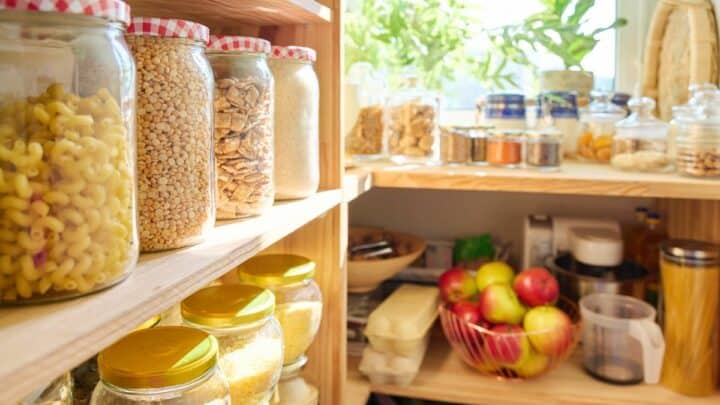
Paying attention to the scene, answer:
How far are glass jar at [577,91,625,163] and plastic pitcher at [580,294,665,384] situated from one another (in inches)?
13.1

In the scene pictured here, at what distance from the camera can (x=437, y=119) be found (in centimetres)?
144

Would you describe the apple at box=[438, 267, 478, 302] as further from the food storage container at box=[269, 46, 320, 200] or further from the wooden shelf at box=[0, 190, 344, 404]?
the wooden shelf at box=[0, 190, 344, 404]

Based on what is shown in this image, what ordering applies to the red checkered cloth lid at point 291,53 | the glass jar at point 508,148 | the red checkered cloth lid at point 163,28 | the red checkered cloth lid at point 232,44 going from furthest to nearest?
the glass jar at point 508,148 < the red checkered cloth lid at point 291,53 < the red checkered cloth lid at point 232,44 < the red checkered cloth lid at point 163,28

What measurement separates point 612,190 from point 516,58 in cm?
57

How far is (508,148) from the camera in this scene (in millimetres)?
1312

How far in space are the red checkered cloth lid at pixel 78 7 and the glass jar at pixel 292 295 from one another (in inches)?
18.6

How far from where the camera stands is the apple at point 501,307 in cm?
126

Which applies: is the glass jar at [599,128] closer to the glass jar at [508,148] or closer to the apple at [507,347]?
the glass jar at [508,148]

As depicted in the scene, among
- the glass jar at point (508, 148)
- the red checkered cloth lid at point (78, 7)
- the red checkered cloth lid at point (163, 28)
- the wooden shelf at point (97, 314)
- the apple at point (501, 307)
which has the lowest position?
the apple at point (501, 307)

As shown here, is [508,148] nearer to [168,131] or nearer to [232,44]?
[232,44]

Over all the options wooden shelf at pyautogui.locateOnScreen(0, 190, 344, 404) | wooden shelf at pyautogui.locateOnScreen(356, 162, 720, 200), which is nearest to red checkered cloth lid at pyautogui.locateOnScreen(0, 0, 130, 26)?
wooden shelf at pyautogui.locateOnScreen(0, 190, 344, 404)

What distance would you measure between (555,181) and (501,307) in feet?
0.93

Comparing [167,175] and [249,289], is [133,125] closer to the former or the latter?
[167,175]

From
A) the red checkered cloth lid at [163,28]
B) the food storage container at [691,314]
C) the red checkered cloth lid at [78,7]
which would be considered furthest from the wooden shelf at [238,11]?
the food storage container at [691,314]
